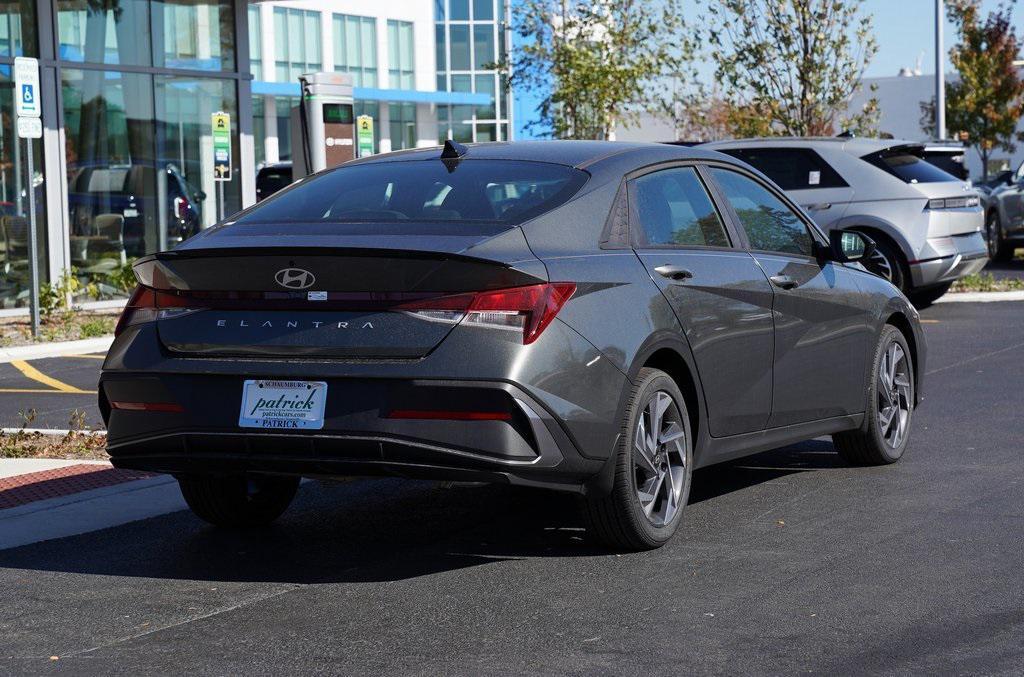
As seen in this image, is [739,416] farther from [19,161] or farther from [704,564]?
[19,161]

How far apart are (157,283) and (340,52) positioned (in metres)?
56.6

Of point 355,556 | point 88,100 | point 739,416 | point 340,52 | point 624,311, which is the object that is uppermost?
point 340,52

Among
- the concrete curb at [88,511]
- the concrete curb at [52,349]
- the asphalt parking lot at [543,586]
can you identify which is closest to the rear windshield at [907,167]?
the concrete curb at [52,349]

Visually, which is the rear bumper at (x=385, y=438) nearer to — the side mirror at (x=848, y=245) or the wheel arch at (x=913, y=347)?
the side mirror at (x=848, y=245)

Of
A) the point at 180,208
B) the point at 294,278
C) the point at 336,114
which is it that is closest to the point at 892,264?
the point at 336,114

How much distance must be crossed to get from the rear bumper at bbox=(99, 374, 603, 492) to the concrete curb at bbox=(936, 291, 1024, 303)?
14674 mm

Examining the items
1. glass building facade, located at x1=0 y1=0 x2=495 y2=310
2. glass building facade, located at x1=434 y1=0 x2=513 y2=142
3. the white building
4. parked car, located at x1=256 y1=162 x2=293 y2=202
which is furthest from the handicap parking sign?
glass building facade, located at x1=434 y1=0 x2=513 y2=142

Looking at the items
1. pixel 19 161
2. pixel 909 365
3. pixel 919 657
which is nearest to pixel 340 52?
pixel 19 161

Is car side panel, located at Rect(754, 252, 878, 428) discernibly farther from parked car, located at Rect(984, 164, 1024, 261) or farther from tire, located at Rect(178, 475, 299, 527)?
parked car, located at Rect(984, 164, 1024, 261)

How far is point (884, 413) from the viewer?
8.26 metres

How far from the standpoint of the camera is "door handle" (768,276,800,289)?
23.6ft

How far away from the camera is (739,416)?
6844mm

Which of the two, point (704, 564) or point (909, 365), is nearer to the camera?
point (704, 564)

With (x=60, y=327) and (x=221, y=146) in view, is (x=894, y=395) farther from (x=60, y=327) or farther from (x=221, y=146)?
(x=221, y=146)
